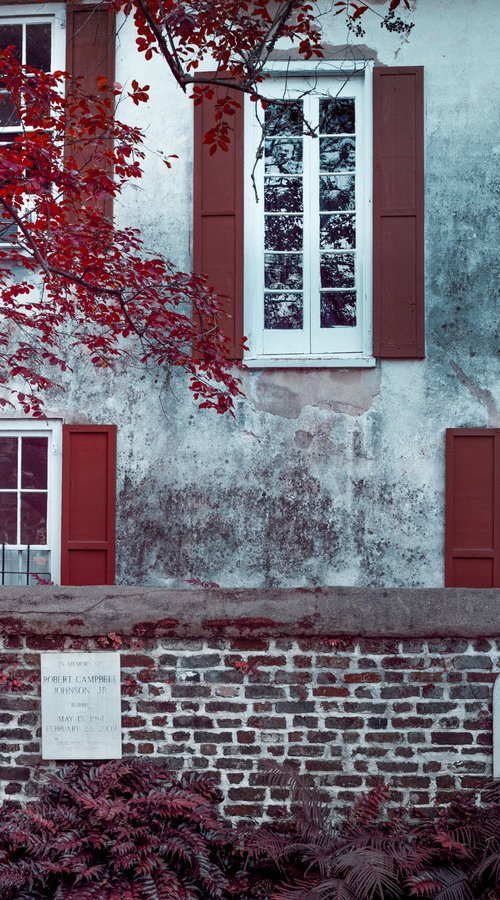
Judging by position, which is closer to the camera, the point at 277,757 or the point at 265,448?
the point at 277,757

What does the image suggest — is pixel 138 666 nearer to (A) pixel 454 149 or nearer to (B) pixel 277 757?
(B) pixel 277 757

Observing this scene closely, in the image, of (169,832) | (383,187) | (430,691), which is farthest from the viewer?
(383,187)

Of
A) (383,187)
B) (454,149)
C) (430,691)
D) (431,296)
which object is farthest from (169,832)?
(454,149)

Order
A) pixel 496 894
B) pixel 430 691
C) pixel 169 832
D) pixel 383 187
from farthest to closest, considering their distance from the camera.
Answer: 1. pixel 383 187
2. pixel 430 691
3. pixel 169 832
4. pixel 496 894

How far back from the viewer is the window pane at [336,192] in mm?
7539

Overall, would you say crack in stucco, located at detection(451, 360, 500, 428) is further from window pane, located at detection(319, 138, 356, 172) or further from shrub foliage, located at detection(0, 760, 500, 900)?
shrub foliage, located at detection(0, 760, 500, 900)

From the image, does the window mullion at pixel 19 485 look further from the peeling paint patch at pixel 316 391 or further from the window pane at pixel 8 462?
the peeling paint patch at pixel 316 391

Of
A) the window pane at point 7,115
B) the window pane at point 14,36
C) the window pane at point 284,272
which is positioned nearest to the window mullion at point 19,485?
the window pane at point 284,272

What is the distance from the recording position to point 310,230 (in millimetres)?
7574

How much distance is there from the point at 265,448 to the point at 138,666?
113 inches

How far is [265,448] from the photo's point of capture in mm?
7414

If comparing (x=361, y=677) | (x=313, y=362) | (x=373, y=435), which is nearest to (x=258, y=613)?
(x=361, y=677)

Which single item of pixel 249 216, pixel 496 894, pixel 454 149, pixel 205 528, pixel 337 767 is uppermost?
pixel 454 149

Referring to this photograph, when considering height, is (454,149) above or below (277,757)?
above
